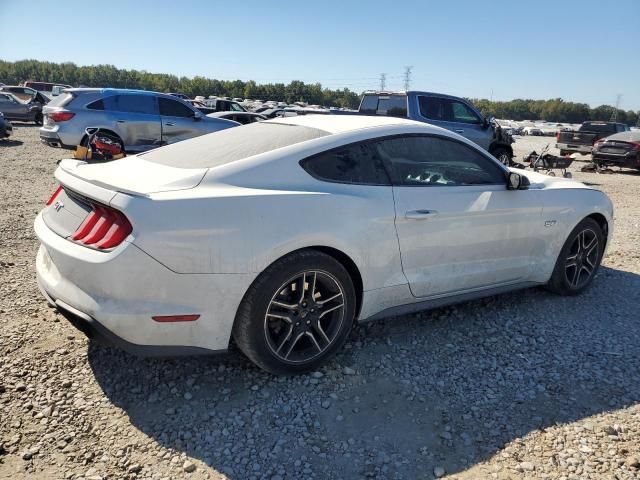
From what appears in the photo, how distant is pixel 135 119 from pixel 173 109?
0.96 metres

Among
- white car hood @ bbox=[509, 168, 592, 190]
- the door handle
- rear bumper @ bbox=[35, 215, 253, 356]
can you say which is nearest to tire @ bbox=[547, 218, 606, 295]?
white car hood @ bbox=[509, 168, 592, 190]

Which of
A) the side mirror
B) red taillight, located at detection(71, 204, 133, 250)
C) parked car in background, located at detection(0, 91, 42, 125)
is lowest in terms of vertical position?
parked car in background, located at detection(0, 91, 42, 125)

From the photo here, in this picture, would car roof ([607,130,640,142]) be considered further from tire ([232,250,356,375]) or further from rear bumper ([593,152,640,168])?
tire ([232,250,356,375])

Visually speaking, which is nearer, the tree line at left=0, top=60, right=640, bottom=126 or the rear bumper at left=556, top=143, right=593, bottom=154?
the rear bumper at left=556, top=143, right=593, bottom=154

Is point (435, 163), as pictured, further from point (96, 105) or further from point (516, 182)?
point (96, 105)

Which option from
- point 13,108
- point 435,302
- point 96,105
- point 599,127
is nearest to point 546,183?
point 435,302

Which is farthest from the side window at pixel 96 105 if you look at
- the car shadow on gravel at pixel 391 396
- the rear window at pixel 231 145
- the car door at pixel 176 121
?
the car shadow on gravel at pixel 391 396

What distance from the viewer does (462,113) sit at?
11.9 meters

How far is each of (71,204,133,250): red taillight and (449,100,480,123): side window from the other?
34.0 feet

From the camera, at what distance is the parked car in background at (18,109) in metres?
23.7

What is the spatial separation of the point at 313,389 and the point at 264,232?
977 mm

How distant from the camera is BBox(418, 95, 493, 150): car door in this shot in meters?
11.3

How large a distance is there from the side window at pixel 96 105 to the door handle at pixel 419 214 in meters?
10.0

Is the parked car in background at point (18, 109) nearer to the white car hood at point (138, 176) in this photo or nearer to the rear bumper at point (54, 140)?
the rear bumper at point (54, 140)
